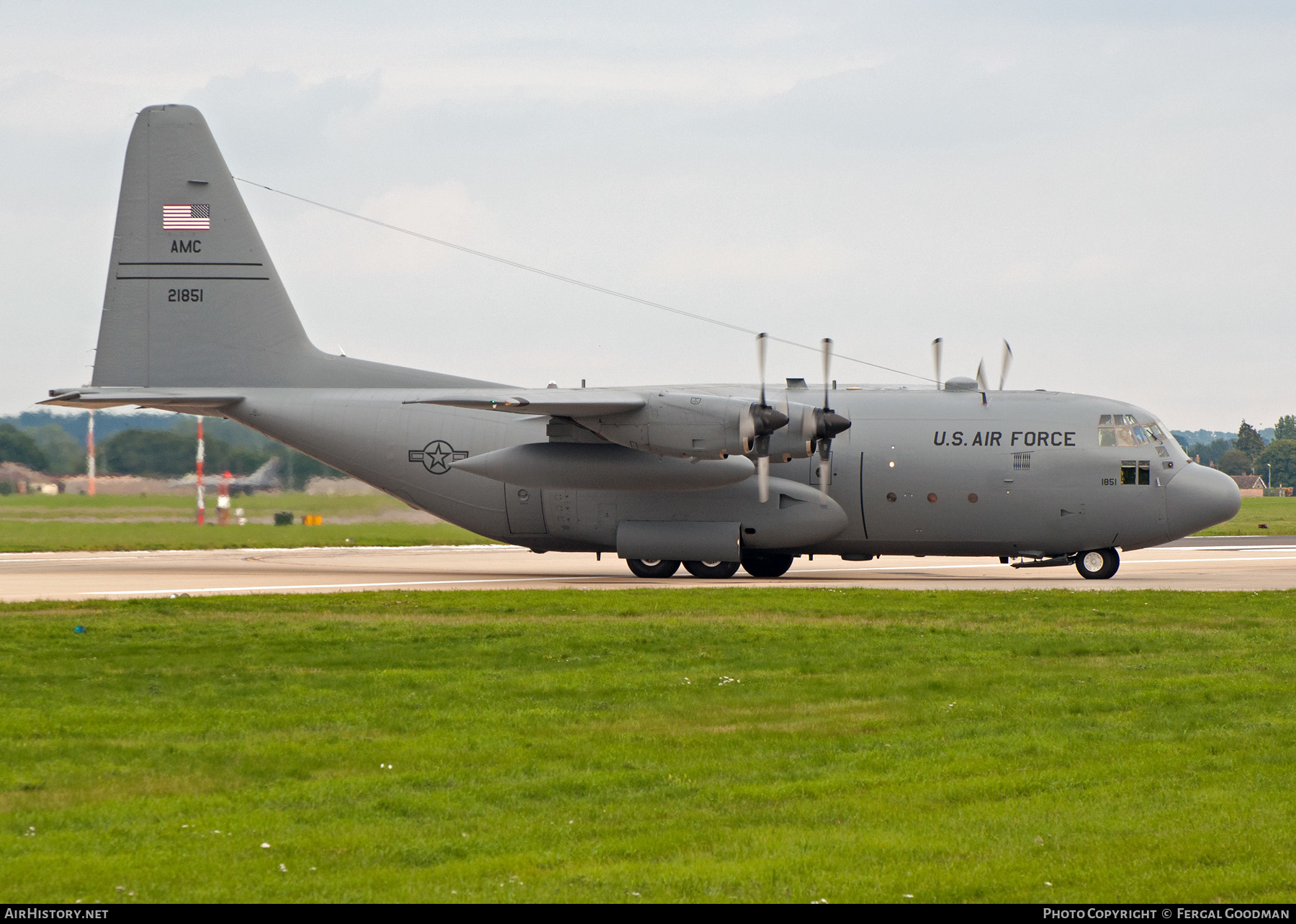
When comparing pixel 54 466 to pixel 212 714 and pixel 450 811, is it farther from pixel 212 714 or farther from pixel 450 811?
pixel 450 811

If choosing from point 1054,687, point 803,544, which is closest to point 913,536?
point 803,544

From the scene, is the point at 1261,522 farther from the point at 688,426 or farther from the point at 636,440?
the point at 636,440

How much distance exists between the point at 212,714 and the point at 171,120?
22.9 meters

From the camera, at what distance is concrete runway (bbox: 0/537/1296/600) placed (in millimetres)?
25750

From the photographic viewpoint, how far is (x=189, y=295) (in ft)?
99.1

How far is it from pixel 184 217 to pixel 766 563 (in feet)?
50.9

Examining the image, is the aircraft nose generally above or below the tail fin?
below

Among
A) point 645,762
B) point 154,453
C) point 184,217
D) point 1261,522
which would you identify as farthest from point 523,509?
point 1261,522

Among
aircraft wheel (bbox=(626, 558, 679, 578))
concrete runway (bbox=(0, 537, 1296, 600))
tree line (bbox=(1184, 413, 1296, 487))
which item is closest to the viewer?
concrete runway (bbox=(0, 537, 1296, 600))

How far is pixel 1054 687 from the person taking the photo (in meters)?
13.1

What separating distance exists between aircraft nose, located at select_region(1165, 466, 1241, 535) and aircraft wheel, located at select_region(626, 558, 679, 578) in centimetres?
1033

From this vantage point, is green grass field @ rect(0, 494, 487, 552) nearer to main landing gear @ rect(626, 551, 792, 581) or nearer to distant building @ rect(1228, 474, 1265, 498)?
main landing gear @ rect(626, 551, 792, 581)

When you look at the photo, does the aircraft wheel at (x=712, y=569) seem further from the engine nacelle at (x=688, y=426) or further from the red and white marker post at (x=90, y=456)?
the red and white marker post at (x=90, y=456)

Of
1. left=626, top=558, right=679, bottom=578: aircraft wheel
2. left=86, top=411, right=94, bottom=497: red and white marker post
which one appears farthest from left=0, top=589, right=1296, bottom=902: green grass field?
left=86, top=411, right=94, bottom=497: red and white marker post
